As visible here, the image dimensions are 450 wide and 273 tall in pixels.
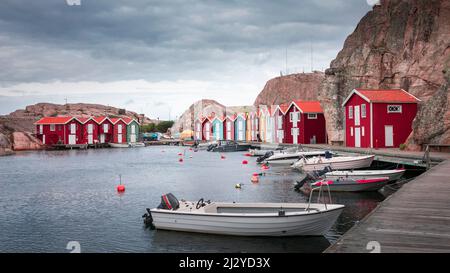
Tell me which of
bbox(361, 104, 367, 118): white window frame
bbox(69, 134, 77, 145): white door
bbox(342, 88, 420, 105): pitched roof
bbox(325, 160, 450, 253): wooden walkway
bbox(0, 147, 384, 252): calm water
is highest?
bbox(342, 88, 420, 105): pitched roof

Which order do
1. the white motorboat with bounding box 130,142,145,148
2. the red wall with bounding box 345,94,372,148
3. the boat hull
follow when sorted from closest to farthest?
the boat hull, the red wall with bounding box 345,94,372,148, the white motorboat with bounding box 130,142,145,148

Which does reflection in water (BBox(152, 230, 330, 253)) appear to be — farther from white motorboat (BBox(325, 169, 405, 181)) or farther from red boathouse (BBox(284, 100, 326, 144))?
red boathouse (BBox(284, 100, 326, 144))

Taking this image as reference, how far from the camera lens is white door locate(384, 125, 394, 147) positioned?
49.0 m

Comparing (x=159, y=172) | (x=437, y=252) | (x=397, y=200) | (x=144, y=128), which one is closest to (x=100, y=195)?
(x=159, y=172)

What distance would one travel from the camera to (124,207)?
A: 27219mm

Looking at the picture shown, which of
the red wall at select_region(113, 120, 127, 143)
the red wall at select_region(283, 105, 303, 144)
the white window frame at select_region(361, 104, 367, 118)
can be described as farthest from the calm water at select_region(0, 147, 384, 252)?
the red wall at select_region(113, 120, 127, 143)

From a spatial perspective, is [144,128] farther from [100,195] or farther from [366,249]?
[366,249]

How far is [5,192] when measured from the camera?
35406 mm

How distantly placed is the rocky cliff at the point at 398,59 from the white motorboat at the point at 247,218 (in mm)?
26347

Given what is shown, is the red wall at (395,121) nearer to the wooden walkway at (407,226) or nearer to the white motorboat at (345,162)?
the white motorboat at (345,162)

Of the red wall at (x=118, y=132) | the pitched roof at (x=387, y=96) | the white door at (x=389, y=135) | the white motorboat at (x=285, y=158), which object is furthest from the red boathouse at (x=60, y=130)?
the white door at (x=389, y=135)

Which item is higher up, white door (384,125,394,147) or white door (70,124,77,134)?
white door (70,124,77,134)

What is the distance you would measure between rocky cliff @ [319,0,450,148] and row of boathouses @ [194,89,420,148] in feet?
11.7
